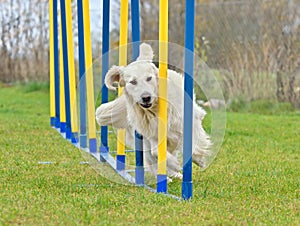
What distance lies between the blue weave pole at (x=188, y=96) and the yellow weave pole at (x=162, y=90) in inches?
12.3

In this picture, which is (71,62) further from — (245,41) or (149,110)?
(245,41)

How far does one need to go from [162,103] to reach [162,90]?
0.10 m

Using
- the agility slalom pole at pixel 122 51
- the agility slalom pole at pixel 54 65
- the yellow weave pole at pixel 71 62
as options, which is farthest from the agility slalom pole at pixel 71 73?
the agility slalom pole at pixel 122 51

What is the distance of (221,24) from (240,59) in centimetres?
84

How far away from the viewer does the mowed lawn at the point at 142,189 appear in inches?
170

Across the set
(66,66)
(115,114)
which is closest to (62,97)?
(66,66)

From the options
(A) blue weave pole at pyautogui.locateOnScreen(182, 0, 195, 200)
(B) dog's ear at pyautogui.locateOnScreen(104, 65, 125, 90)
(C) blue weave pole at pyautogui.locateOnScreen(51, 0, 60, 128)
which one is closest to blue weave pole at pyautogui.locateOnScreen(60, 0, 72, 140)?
(C) blue weave pole at pyautogui.locateOnScreen(51, 0, 60, 128)

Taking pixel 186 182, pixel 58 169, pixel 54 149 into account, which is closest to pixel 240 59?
pixel 54 149

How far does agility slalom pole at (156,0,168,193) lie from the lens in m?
5.16

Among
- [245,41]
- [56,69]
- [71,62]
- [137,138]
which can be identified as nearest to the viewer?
[137,138]

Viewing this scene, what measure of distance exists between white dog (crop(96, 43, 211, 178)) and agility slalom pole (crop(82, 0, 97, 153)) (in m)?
1.51

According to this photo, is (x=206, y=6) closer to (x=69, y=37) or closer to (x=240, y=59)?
(x=240, y=59)

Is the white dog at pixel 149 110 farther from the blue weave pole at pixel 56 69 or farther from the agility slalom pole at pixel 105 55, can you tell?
the blue weave pole at pixel 56 69

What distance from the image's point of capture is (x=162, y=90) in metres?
5.26
